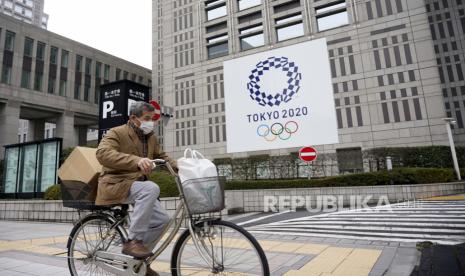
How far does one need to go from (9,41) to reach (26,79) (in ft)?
13.3

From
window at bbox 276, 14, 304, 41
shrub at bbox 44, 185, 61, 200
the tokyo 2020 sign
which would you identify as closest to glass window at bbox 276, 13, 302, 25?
window at bbox 276, 14, 304, 41

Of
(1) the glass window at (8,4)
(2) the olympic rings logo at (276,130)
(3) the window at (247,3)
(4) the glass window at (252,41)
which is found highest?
(1) the glass window at (8,4)

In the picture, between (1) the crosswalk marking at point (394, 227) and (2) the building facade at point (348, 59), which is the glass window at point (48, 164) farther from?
(2) the building facade at point (348, 59)

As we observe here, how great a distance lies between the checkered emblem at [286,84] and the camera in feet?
48.9

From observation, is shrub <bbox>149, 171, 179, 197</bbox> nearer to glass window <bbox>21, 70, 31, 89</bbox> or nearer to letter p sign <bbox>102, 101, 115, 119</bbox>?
letter p sign <bbox>102, 101, 115, 119</bbox>

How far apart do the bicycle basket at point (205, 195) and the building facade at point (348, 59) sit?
27.5 metres

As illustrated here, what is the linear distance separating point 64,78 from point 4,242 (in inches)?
1375

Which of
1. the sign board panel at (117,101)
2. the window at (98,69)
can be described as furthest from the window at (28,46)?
the sign board panel at (117,101)

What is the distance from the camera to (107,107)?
11.7 meters

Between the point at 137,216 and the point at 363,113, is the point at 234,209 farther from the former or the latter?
the point at 363,113

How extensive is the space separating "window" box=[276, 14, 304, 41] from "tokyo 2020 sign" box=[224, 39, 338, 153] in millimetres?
22142

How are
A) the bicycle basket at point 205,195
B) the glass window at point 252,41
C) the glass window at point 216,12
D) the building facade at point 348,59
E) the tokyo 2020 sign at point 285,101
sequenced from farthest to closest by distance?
the glass window at point 216,12, the glass window at point 252,41, the building facade at point 348,59, the tokyo 2020 sign at point 285,101, the bicycle basket at point 205,195

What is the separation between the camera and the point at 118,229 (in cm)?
298

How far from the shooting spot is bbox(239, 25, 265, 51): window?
38250mm
